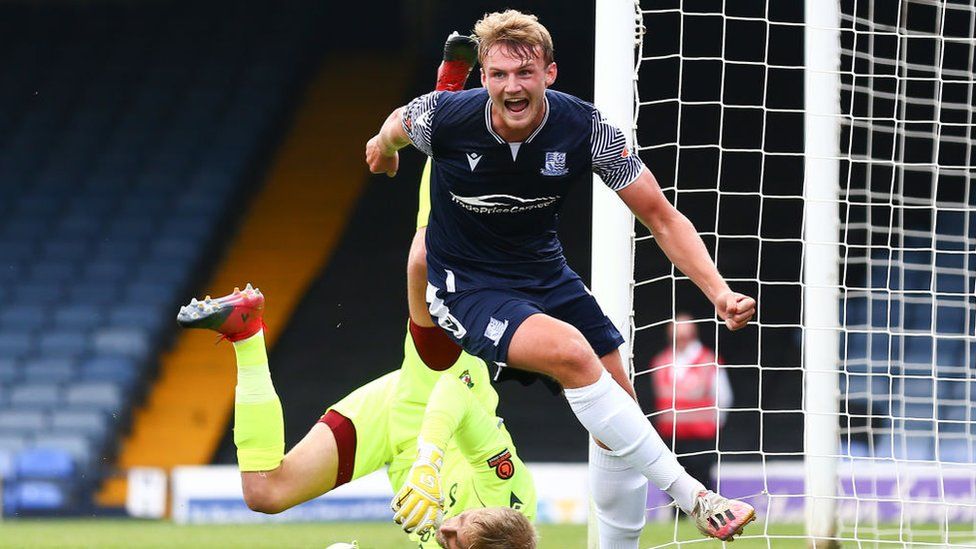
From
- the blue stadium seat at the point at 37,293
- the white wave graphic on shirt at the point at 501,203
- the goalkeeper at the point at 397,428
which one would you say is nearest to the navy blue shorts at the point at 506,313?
the white wave graphic on shirt at the point at 501,203

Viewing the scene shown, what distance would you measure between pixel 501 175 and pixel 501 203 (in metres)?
0.11

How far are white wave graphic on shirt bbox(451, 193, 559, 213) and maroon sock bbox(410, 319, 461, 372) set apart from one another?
727 mm

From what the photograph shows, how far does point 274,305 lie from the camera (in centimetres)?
1540

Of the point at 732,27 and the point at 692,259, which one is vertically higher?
the point at 732,27

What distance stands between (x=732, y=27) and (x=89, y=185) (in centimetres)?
784

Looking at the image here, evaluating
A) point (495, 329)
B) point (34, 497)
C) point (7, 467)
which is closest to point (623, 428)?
point (495, 329)

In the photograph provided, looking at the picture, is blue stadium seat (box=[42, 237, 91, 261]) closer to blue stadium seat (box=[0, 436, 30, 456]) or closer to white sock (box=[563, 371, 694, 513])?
blue stadium seat (box=[0, 436, 30, 456])

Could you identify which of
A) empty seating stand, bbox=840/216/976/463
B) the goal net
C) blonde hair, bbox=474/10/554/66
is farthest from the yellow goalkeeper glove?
empty seating stand, bbox=840/216/976/463

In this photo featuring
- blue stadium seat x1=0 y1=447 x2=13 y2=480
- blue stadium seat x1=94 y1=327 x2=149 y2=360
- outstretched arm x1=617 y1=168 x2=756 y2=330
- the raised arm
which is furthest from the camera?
blue stadium seat x1=94 y1=327 x2=149 y2=360

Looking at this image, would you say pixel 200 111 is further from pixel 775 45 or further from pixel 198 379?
pixel 775 45

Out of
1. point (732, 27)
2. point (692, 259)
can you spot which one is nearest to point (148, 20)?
point (732, 27)

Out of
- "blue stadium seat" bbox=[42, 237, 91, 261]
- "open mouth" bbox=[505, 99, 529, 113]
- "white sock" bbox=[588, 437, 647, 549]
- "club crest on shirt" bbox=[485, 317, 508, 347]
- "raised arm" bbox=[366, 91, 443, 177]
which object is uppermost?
"open mouth" bbox=[505, 99, 529, 113]

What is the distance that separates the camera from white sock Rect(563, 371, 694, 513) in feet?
13.9

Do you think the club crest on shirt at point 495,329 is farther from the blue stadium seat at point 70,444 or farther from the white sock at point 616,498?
the blue stadium seat at point 70,444
